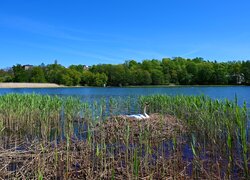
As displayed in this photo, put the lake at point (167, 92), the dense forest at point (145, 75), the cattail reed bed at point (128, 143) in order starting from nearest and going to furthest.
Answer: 1. the cattail reed bed at point (128, 143)
2. the lake at point (167, 92)
3. the dense forest at point (145, 75)

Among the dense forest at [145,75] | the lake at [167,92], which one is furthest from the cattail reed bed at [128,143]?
the dense forest at [145,75]

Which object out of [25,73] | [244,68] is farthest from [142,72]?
[25,73]

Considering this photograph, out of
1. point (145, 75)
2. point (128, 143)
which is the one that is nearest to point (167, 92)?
point (128, 143)

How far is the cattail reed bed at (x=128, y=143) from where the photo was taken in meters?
5.04

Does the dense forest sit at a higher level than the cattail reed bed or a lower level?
higher

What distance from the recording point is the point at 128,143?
7152mm

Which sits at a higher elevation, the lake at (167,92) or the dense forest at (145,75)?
the dense forest at (145,75)

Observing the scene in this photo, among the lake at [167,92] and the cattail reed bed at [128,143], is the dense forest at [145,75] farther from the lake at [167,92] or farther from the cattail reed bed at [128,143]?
the cattail reed bed at [128,143]

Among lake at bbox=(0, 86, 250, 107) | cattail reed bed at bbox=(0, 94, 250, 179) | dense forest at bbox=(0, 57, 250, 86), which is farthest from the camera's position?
dense forest at bbox=(0, 57, 250, 86)

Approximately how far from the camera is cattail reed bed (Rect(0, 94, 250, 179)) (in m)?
5.04

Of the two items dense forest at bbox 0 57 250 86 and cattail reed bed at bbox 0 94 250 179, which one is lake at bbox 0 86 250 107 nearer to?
cattail reed bed at bbox 0 94 250 179

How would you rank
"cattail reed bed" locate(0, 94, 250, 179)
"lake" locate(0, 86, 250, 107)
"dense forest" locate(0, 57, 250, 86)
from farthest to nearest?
"dense forest" locate(0, 57, 250, 86) < "lake" locate(0, 86, 250, 107) < "cattail reed bed" locate(0, 94, 250, 179)

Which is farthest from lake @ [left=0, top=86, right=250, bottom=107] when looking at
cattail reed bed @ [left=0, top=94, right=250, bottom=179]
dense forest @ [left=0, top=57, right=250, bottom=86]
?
dense forest @ [left=0, top=57, right=250, bottom=86]

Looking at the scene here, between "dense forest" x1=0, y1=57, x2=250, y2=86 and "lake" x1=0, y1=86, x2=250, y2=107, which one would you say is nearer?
"lake" x1=0, y1=86, x2=250, y2=107
